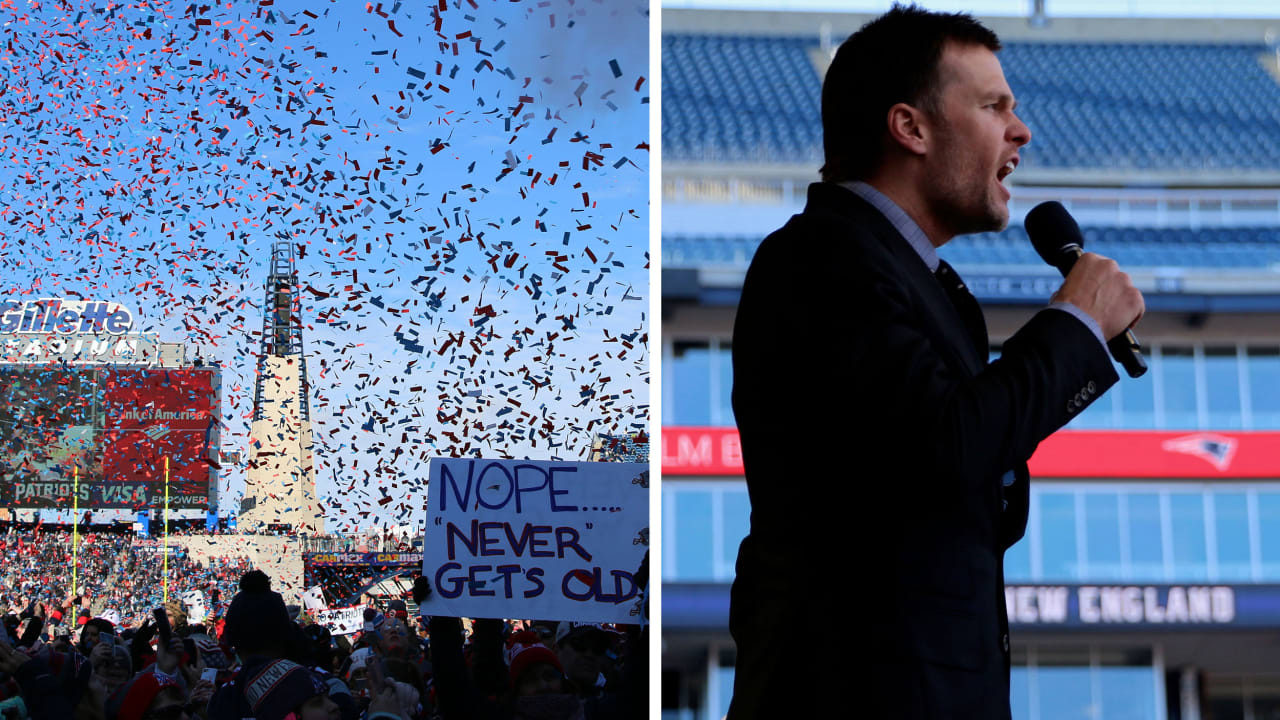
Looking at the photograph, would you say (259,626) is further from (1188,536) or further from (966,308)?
(1188,536)

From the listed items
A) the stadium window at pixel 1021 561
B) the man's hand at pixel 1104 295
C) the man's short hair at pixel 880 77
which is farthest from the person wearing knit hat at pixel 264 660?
the stadium window at pixel 1021 561

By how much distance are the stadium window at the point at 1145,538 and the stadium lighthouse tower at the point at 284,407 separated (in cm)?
1048

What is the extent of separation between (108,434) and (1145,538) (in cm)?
1082

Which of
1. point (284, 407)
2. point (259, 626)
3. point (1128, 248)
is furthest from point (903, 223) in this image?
point (1128, 248)

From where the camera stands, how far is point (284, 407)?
4.77m

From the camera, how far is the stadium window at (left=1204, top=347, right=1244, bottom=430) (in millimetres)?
13266

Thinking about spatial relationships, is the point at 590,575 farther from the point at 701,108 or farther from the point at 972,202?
the point at 701,108

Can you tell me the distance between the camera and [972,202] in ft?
2.96

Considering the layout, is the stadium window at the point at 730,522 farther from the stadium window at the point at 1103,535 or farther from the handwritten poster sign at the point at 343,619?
the handwritten poster sign at the point at 343,619

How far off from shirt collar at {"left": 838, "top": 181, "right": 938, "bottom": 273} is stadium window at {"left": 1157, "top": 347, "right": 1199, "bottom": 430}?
1350 centimetres

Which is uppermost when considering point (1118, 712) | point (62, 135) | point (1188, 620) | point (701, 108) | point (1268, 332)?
point (701, 108)

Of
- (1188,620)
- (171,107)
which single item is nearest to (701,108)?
(1188,620)

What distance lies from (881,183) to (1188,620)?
40.3ft

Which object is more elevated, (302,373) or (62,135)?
(62,135)
